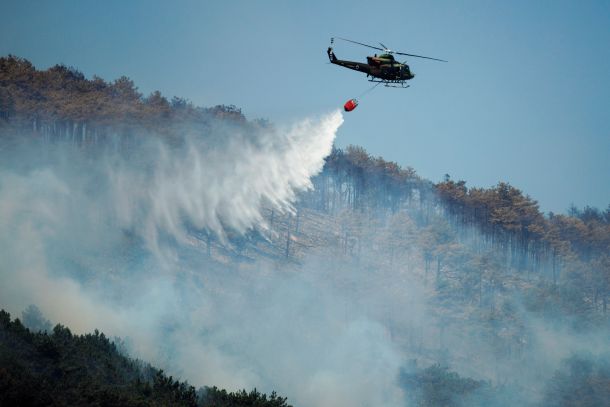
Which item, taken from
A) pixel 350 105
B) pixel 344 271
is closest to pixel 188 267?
pixel 344 271

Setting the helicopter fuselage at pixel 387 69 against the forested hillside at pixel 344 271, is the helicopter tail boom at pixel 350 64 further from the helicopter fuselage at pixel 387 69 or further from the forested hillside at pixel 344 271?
the forested hillside at pixel 344 271

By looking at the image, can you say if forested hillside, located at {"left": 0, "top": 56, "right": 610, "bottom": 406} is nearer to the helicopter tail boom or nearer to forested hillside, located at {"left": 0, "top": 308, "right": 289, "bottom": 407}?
forested hillside, located at {"left": 0, "top": 308, "right": 289, "bottom": 407}

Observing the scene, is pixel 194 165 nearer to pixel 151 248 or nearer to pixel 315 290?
pixel 151 248

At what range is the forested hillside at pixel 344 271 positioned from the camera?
196ft

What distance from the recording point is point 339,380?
5966cm

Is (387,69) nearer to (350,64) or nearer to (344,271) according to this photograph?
(350,64)

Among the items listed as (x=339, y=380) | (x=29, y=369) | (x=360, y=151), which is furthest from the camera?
(x=360, y=151)

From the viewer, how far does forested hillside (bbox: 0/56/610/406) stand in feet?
196

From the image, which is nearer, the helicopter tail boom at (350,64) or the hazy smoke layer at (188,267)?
the helicopter tail boom at (350,64)

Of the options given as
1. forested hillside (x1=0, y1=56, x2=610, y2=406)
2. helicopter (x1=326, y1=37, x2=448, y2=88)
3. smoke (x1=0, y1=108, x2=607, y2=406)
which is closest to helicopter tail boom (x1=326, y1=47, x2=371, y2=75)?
helicopter (x1=326, y1=37, x2=448, y2=88)

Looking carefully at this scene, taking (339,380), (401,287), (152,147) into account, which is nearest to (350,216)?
(401,287)

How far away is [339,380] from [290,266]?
23.5 meters

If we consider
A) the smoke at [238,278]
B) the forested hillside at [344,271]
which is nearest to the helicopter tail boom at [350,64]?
the smoke at [238,278]

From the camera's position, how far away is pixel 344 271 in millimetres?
84000
